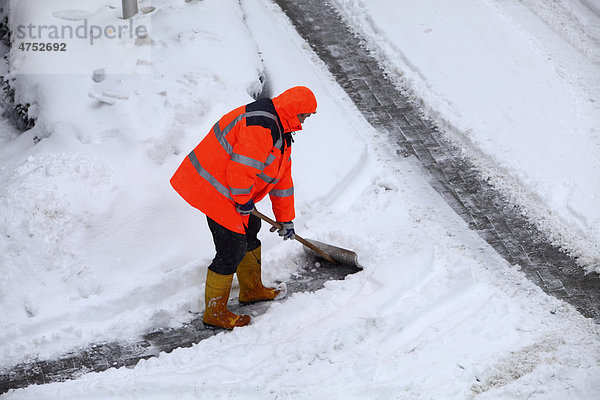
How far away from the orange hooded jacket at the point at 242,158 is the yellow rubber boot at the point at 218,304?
42 cm

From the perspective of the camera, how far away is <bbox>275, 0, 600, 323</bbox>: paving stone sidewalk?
196 inches

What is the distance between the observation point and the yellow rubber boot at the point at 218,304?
459cm

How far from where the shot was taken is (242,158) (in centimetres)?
410

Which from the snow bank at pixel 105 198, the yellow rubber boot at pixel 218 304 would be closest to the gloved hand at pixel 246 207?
the yellow rubber boot at pixel 218 304

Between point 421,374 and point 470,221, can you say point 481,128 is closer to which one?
point 470,221

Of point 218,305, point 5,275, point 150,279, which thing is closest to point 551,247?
point 218,305

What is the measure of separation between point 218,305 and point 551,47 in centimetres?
527

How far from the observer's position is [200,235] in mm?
5301

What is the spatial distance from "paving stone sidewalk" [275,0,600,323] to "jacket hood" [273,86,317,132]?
2099 mm

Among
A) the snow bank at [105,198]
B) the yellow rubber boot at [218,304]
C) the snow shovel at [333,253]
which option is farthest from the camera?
→ the snow shovel at [333,253]

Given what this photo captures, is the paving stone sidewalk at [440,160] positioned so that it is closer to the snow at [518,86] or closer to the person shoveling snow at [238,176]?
the snow at [518,86]

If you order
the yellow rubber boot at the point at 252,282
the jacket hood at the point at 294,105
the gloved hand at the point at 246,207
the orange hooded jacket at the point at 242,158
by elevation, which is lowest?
the yellow rubber boot at the point at 252,282

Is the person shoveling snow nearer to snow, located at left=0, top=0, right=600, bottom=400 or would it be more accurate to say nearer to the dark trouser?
the dark trouser

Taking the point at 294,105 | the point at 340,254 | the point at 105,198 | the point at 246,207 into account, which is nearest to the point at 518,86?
the point at 340,254
